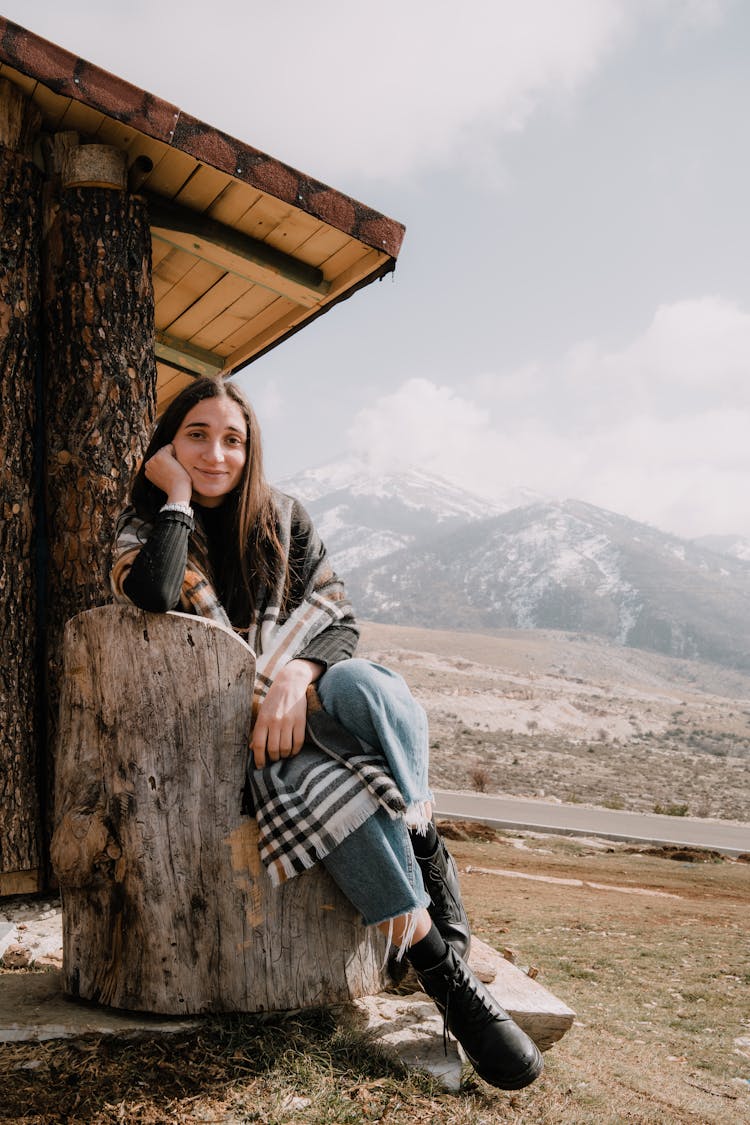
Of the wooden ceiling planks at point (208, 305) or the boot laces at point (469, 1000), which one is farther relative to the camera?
the wooden ceiling planks at point (208, 305)

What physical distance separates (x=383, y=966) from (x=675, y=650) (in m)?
151

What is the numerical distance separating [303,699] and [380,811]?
0.35m

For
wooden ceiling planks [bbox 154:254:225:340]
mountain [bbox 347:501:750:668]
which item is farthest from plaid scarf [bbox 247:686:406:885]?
mountain [bbox 347:501:750:668]

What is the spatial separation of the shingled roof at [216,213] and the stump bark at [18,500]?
30cm

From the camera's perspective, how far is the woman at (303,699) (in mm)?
2100

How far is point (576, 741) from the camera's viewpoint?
126ft

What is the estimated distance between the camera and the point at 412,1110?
1.94m

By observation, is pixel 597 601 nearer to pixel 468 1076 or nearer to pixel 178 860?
pixel 468 1076

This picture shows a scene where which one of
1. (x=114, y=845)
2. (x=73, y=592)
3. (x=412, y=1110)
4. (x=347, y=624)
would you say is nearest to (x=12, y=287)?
(x=73, y=592)

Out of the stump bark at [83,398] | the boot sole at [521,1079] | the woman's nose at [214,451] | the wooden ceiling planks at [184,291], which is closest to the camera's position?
the boot sole at [521,1079]

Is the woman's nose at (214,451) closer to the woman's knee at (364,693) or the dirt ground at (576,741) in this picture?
the woman's knee at (364,693)

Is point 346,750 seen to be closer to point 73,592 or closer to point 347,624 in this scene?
point 347,624

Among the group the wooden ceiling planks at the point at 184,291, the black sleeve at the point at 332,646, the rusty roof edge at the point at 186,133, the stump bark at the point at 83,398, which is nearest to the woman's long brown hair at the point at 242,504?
the black sleeve at the point at 332,646

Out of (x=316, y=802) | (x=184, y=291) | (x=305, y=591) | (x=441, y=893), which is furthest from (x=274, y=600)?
(x=184, y=291)
